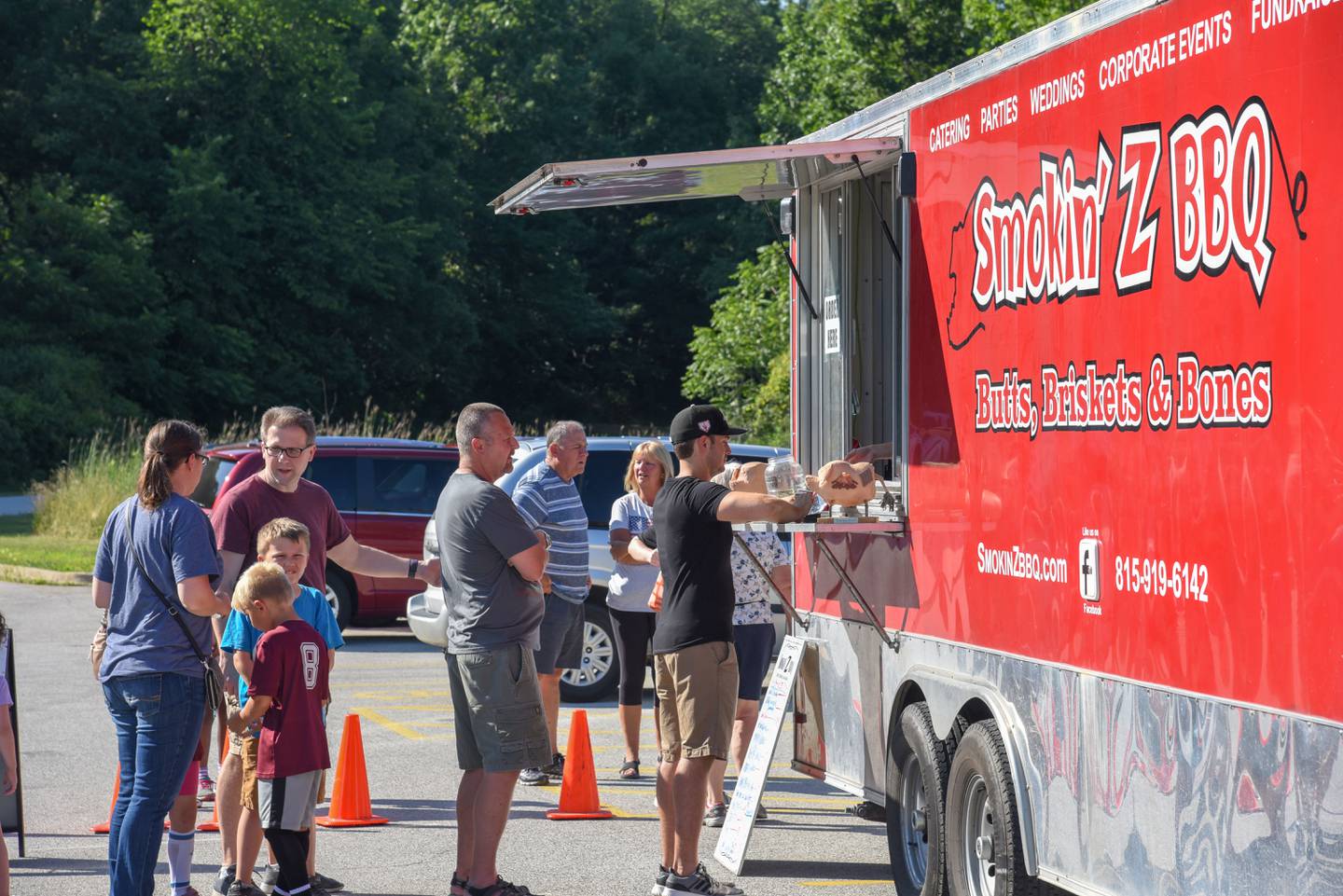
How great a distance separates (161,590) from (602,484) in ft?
23.8

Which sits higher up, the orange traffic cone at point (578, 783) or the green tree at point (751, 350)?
the green tree at point (751, 350)

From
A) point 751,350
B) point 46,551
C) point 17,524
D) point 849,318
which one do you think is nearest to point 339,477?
point 46,551

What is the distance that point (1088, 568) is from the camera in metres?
5.35

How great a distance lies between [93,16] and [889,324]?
46207 mm

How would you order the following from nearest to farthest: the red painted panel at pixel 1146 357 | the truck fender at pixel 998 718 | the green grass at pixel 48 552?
the red painted panel at pixel 1146 357 < the truck fender at pixel 998 718 < the green grass at pixel 48 552

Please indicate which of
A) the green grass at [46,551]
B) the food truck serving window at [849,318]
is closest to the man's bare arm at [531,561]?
the food truck serving window at [849,318]

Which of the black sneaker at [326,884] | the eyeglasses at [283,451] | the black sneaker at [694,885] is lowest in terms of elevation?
the black sneaker at [326,884]

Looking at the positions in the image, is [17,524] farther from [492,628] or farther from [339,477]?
[492,628]

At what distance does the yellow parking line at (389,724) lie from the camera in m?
11.5

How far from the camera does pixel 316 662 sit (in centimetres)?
652

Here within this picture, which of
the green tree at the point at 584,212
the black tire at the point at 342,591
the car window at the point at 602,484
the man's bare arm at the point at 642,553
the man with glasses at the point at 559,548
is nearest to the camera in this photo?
the man's bare arm at the point at 642,553

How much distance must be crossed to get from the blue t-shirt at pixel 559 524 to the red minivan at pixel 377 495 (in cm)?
672

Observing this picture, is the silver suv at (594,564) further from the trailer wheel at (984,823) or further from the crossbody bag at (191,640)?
the trailer wheel at (984,823)

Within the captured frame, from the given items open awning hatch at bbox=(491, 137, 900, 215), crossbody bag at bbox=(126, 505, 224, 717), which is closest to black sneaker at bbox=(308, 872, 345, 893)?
crossbody bag at bbox=(126, 505, 224, 717)
